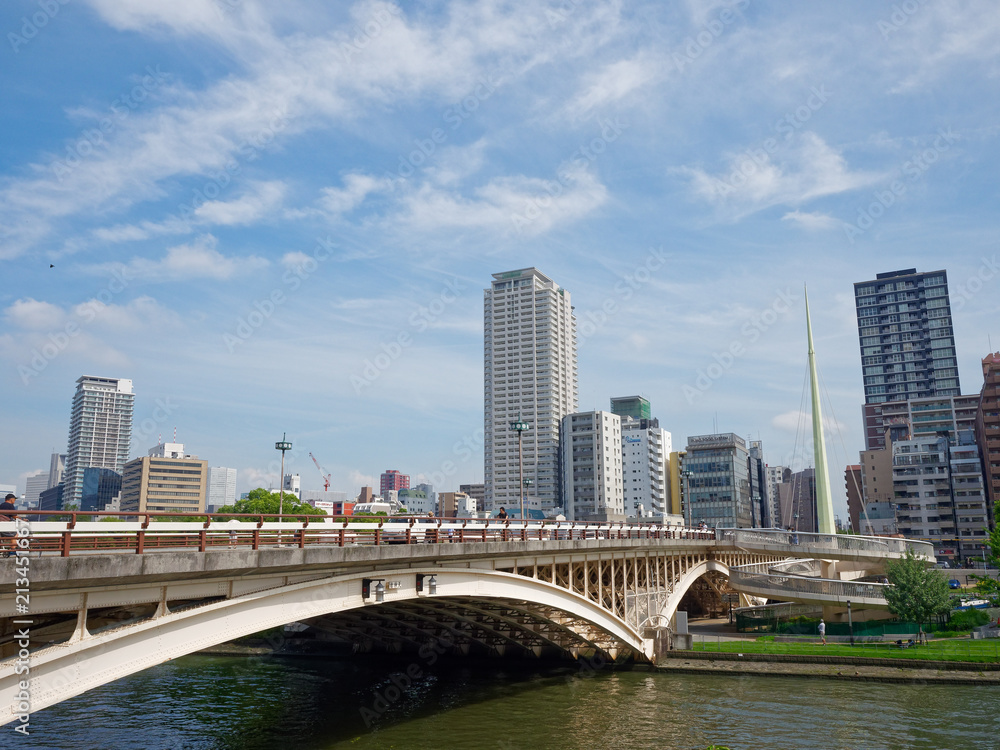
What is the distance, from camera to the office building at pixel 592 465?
18725cm

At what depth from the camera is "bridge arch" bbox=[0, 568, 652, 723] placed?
49.4 ft

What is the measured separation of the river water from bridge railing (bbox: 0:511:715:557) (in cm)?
868

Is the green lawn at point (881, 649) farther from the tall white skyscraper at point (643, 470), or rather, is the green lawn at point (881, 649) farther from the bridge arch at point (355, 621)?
the tall white skyscraper at point (643, 470)

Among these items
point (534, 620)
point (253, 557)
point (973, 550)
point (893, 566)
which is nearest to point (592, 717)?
point (534, 620)

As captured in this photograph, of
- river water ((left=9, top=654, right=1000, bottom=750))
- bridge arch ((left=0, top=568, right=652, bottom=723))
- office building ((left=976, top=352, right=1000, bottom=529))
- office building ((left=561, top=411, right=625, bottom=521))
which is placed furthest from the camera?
office building ((left=561, top=411, right=625, bottom=521))

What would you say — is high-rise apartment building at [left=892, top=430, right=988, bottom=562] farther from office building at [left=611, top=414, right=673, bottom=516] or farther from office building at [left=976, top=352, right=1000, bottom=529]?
office building at [left=611, top=414, right=673, bottom=516]

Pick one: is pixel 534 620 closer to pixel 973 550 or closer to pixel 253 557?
pixel 253 557

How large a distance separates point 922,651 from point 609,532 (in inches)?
787

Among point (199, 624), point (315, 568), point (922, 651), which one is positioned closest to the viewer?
point (199, 624)

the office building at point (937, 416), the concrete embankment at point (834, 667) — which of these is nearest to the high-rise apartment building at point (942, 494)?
the office building at point (937, 416)

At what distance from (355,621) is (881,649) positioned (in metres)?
32.6

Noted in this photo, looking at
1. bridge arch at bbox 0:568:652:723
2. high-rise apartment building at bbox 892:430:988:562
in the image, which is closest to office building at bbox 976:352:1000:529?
A: high-rise apartment building at bbox 892:430:988:562

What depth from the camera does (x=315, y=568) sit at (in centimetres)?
2234

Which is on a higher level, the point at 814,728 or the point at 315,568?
the point at 315,568
